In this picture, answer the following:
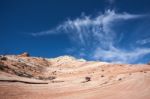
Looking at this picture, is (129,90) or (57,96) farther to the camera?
(129,90)

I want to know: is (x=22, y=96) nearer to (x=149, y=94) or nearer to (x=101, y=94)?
(x=101, y=94)

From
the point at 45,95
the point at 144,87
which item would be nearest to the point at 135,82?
the point at 144,87

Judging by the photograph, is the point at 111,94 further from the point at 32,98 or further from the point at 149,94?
the point at 32,98

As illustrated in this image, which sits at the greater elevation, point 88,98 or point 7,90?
point 7,90

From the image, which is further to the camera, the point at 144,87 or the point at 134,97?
the point at 144,87

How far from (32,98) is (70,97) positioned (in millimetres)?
2701

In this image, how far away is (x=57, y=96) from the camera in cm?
1620

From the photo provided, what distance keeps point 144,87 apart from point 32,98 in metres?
9.68

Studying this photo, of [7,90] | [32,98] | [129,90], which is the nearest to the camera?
[32,98]

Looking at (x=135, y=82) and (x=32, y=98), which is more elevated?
(x=135, y=82)

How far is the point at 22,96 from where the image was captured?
1535 cm

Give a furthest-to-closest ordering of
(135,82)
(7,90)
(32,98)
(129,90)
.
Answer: (135,82) → (129,90) → (7,90) → (32,98)

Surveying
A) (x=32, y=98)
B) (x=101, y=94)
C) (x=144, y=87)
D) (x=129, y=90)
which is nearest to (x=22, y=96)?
(x=32, y=98)

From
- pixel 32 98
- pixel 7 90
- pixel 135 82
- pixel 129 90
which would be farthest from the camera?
pixel 135 82
